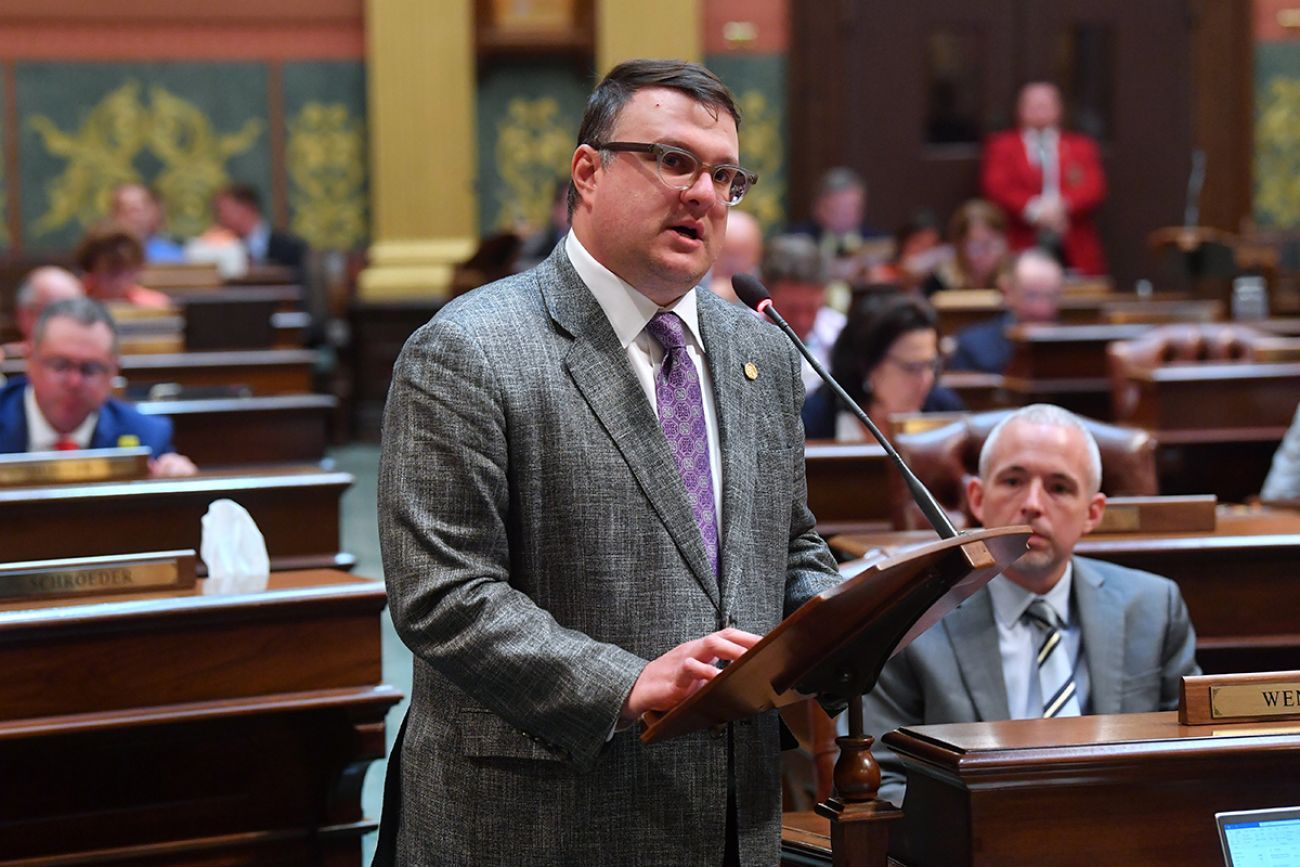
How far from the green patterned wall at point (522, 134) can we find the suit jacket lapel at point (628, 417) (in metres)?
8.48

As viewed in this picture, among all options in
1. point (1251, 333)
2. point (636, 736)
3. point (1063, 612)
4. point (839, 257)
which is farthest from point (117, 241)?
point (636, 736)

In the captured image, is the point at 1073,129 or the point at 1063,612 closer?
the point at 1063,612

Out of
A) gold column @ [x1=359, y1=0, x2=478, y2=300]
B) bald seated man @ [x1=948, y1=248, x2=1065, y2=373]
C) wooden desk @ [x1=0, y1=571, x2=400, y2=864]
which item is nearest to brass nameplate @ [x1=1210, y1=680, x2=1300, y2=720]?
wooden desk @ [x1=0, y1=571, x2=400, y2=864]

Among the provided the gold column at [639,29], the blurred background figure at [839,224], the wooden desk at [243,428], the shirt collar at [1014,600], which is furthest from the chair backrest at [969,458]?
the gold column at [639,29]

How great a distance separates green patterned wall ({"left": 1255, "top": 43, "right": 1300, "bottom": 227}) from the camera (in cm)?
1099

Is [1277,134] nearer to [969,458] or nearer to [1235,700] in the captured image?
[969,458]

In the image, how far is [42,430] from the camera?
4.65 meters

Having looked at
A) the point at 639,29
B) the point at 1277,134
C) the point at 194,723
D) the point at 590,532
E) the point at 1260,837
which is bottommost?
the point at 194,723

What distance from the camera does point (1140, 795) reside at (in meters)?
2.08

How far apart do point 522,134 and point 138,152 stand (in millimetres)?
2189

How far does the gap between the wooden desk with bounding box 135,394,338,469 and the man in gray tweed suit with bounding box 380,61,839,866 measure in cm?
370

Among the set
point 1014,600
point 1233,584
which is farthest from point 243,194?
point 1014,600

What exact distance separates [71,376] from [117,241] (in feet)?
10.0

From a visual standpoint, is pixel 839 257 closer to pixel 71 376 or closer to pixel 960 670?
pixel 71 376
